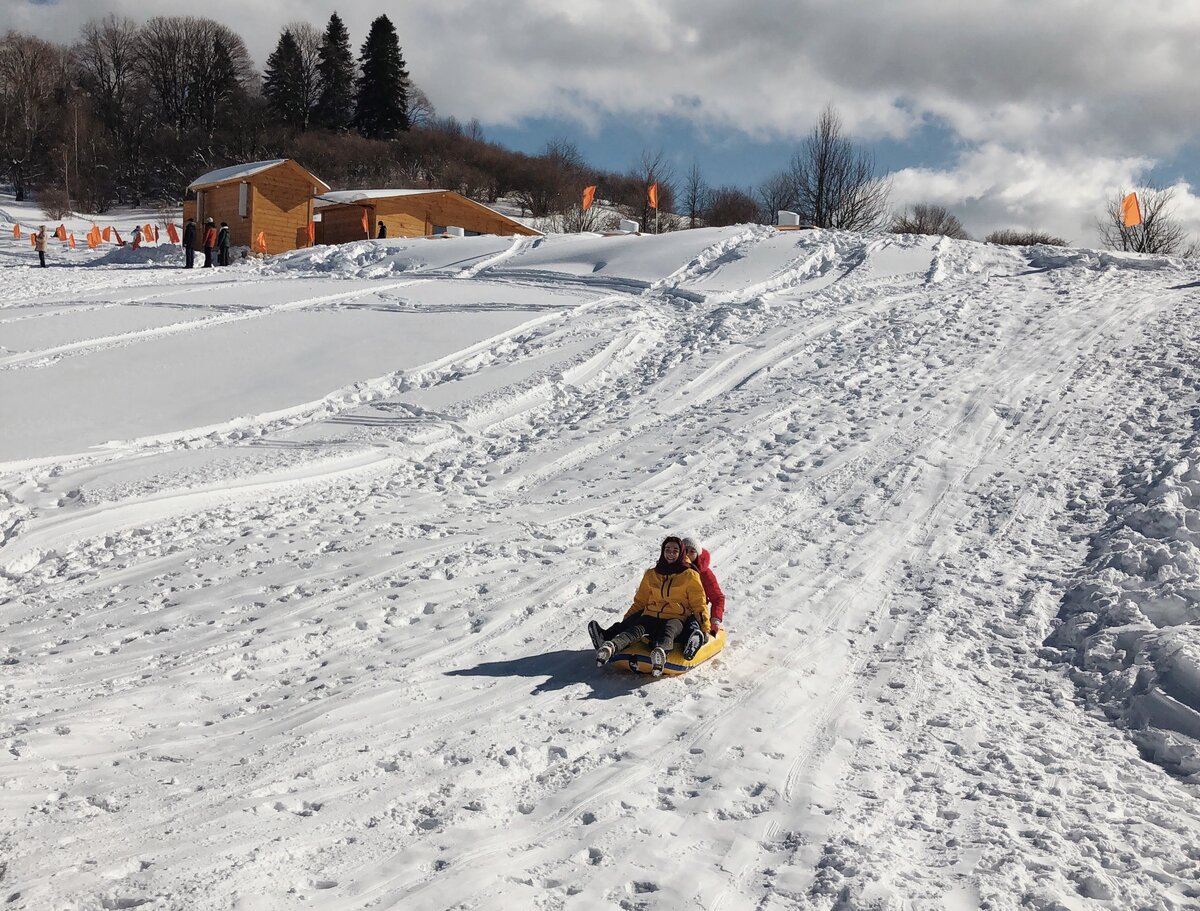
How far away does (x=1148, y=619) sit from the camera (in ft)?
21.8

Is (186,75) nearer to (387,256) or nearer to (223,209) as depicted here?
(223,209)

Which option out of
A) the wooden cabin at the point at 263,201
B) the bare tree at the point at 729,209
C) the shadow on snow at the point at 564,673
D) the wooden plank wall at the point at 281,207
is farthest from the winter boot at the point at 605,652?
the bare tree at the point at 729,209

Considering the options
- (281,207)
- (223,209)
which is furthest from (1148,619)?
(223,209)

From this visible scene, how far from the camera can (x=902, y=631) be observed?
6895 mm

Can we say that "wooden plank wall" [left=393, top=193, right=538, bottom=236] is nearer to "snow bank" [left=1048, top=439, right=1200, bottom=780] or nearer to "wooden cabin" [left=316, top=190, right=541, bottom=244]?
"wooden cabin" [left=316, top=190, right=541, bottom=244]

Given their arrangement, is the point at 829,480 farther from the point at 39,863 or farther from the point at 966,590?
the point at 39,863

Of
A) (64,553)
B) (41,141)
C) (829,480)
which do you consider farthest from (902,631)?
(41,141)

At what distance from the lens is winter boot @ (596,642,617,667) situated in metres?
5.84

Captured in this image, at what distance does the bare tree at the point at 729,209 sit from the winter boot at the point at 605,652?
163ft

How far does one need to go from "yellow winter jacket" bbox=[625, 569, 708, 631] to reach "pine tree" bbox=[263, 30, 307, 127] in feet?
227

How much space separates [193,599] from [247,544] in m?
1.17

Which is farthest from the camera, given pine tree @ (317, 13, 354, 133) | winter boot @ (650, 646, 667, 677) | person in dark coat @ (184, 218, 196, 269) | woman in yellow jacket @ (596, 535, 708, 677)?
pine tree @ (317, 13, 354, 133)

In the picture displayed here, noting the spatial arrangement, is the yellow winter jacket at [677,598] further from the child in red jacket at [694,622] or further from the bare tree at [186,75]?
the bare tree at [186,75]

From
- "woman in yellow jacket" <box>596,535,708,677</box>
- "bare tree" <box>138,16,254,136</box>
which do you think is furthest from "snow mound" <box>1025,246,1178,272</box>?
"bare tree" <box>138,16,254,136</box>
